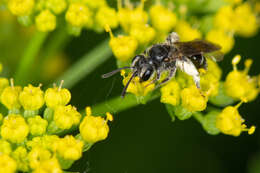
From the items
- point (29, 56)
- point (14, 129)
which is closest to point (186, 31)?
point (29, 56)

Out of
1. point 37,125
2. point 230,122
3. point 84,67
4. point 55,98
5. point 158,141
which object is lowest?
point 230,122

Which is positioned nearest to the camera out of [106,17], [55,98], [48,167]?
[48,167]

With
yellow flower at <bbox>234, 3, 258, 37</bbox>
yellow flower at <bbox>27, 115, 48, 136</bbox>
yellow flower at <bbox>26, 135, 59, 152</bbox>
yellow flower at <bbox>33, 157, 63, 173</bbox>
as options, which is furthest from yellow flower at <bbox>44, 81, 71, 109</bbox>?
yellow flower at <bbox>234, 3, 258, 37</bbox>

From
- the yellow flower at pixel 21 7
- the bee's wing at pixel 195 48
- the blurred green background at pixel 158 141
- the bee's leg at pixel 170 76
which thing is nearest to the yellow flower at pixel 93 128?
the bee's leg at pixel 170 76

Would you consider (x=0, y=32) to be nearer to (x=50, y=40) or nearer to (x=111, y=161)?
(x=50, y=40)

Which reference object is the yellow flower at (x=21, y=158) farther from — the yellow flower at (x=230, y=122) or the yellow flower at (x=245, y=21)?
the yellow flower at (x=245, y=21)

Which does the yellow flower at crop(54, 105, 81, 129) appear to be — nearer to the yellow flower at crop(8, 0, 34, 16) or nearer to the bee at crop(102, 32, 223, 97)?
the bee at crop(102, 32, 223, 97)

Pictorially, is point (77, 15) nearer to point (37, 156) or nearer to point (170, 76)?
point (170, 76)
